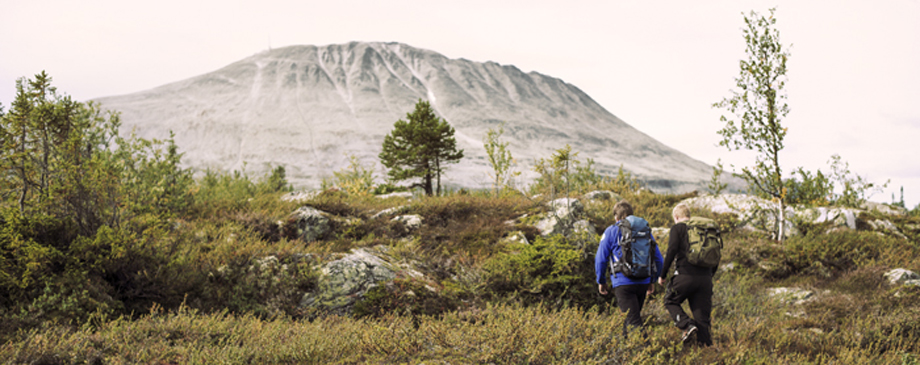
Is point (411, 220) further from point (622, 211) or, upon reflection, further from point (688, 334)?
point (688, 334)

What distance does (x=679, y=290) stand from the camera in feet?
17.4

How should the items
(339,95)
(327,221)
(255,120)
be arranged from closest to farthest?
(327,221) < (255,120) < (339,95)

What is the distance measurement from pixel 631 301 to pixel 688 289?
66cm

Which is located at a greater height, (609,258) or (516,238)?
(609,258)

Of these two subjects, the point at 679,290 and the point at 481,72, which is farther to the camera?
the point at 481,72

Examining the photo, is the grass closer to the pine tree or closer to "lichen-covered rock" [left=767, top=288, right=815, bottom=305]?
"lichen-covered rock" [left=767, top=288, right=815, bottom=305]

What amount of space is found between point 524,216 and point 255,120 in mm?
84955

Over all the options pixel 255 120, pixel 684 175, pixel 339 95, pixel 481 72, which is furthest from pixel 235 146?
pixel 684 175

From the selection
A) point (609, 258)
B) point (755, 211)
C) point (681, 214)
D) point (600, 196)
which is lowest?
point (755, 211)

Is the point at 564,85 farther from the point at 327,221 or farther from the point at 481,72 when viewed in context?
the point at 327,221

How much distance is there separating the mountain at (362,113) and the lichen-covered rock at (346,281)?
164 feet

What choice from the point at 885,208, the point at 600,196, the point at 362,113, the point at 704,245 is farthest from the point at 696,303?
the point at 362,113

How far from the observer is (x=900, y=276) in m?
8.25

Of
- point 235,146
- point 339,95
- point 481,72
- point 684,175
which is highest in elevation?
point 481,72
